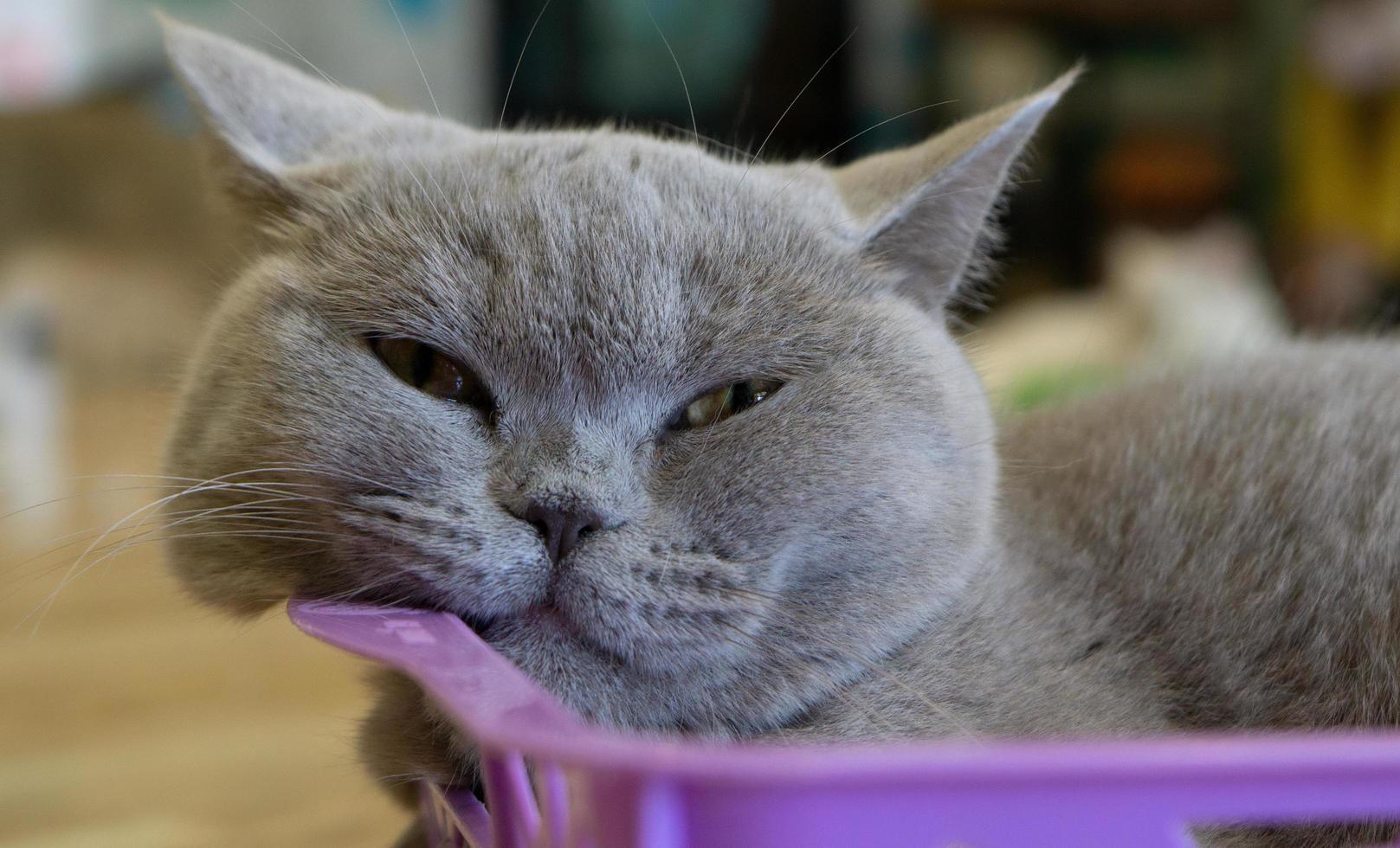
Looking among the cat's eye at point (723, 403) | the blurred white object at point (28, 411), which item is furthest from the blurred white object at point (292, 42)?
the cat's eye at point (723, 403)

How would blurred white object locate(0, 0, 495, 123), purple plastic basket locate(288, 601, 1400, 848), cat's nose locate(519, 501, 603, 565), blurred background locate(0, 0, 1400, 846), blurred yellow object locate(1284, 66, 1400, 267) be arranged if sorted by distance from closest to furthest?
purple plastic basket locate(288, 601, 1400, 848) → cat's nose locate(519, 501, 603, 565) → blurred background locate(0, 0, 1400, 846) → blurred yellow object locate(1284, 66, 1400, 267) → blurred white object locate(0, 0, 495, 123)

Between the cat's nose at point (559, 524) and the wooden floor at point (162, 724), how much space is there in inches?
11.2

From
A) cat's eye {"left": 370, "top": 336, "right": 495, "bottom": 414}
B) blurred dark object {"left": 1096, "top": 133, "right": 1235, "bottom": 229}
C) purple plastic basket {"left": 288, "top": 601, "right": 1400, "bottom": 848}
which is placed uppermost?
cat's eye {"left": 370, "top": 336, "right": 495, "bottom": 414}

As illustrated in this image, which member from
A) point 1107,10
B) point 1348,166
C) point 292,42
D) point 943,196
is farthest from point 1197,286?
point 292,42

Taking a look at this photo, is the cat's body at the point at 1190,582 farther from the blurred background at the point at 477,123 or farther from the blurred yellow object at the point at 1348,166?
the blurred yellow object at the point at 1348,166

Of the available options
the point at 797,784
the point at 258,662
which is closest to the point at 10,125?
the point at 258,662

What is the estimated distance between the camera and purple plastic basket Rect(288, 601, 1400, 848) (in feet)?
1.41

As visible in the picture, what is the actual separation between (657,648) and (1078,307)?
3.03 meters

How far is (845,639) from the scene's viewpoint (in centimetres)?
77

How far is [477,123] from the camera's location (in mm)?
2043

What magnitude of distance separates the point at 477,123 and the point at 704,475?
1452mm

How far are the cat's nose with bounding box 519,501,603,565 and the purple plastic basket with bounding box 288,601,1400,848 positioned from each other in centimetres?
22

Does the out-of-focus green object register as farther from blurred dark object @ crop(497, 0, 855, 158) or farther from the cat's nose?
blurred dark object @ crop(497, 0, 855, 158)

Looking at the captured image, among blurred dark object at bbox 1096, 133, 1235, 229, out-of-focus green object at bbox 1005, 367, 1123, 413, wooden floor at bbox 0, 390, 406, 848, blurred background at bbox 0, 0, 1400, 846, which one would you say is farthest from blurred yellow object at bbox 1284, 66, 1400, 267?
wooden floor at bbox 0, 390, 406, 848
